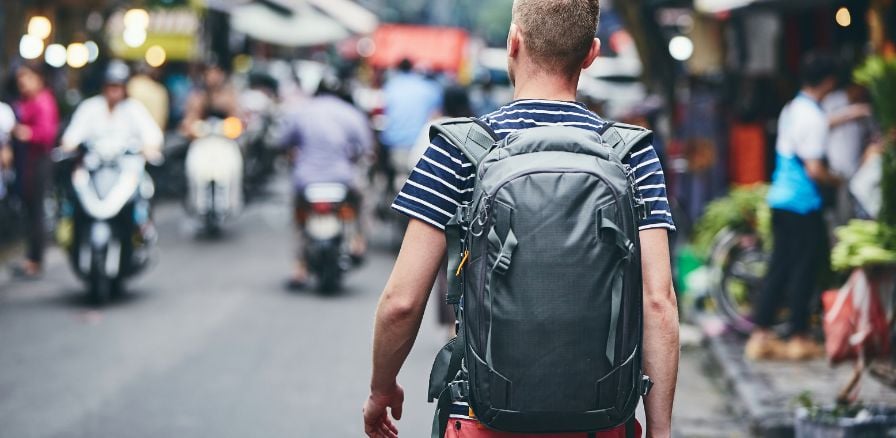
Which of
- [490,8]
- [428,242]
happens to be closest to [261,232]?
[428,242]

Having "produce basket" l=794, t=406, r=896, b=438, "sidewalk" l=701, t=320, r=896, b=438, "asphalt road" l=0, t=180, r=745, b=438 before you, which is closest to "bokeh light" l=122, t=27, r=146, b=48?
"asphalt road" l=0, t=180, r=745, b=438

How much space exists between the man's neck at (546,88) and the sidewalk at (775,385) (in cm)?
425

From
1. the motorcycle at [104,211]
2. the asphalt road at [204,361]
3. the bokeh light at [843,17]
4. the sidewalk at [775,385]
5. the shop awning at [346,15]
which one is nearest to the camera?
the sidewalk at [775,385]

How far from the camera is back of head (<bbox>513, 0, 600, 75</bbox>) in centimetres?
281

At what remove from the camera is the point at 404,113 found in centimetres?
1474

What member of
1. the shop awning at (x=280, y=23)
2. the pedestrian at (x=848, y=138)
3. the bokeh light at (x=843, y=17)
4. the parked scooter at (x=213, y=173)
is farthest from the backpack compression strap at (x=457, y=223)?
the shop awning at (x=280, y=23)

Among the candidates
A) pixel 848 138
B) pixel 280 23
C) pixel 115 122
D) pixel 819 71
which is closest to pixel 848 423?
pixel 819 71

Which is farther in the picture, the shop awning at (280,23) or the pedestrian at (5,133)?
the shop awning at (280,23)

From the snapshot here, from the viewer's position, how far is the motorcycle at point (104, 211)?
1026 cm

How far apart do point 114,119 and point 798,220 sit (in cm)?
580

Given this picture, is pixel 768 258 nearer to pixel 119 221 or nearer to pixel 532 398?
pixel 119 221

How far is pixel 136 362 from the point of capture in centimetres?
846

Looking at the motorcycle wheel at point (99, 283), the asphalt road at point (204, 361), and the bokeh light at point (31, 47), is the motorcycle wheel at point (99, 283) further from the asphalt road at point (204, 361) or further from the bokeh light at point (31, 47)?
the bokeh light at point (31, 47)

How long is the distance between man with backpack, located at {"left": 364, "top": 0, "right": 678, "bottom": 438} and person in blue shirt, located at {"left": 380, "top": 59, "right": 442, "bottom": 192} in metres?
11.7
